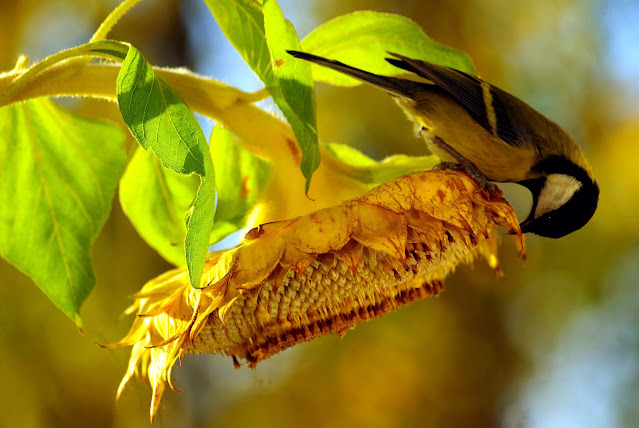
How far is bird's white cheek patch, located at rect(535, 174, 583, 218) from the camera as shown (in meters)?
1.22

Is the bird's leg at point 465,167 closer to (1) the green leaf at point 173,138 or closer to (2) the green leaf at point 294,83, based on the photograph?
(2) the green leaf at point 294,83

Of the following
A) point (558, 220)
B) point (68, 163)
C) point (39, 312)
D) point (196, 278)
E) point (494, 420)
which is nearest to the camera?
point (196, 278)

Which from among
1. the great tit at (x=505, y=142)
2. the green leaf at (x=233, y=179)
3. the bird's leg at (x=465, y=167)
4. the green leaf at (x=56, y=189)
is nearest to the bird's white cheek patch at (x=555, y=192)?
the great tit at (x=505, y=142)

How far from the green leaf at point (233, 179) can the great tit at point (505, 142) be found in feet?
1.02

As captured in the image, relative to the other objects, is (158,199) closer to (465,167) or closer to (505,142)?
(465,167)

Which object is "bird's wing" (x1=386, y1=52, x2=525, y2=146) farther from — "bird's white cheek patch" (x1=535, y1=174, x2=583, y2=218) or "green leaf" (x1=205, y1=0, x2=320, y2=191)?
"green leaf" (x1=205, y1=0, x2=320, y2=191)

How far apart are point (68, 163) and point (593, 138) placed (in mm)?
2011

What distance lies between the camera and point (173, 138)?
0.61 meters

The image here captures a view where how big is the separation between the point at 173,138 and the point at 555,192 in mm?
829

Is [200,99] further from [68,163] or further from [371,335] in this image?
[371,335]

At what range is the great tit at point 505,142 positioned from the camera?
1.18 meters

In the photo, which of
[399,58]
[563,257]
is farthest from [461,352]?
[399,58]

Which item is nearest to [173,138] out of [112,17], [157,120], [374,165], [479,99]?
[157,120]

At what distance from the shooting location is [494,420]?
7.35ft
